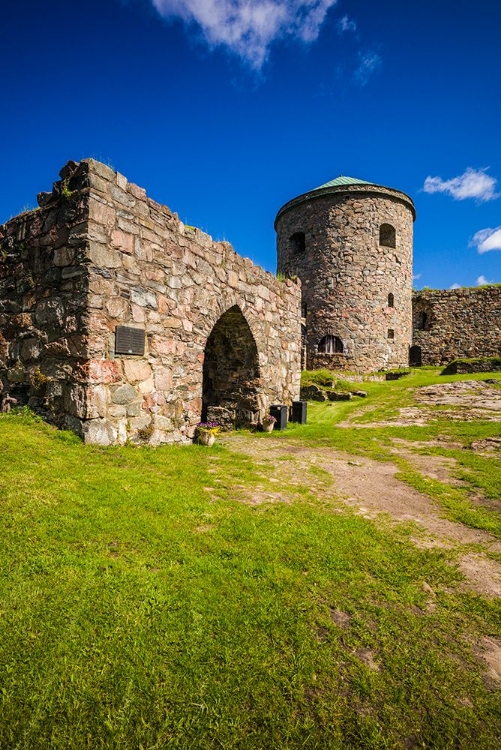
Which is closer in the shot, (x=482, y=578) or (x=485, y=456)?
(x=482, y=578)

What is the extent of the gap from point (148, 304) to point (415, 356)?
24.2 meters

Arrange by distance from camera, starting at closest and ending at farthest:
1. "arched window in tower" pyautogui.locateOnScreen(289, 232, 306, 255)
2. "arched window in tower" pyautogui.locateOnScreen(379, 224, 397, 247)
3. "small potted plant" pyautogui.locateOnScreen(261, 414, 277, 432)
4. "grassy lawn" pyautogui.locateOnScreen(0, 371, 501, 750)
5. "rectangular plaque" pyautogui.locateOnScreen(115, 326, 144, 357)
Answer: "grassy lawn" pyautogui.locateOnScreen(0, 371, 501, 750) → "rectangular plaque" pyautogui.locateOnScreen(115, 326, 144, 357) → "small potted plant" pyautogui.locateOnScreen(261, 414, 277, 432) → "arched window in tower" pyautogui.locateOnScreen(379, 224, 397, 247) → "arched window in tower" pyautogui.locateOnScreen(289, 232, 306, 255)

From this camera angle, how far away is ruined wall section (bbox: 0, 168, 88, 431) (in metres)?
5.12

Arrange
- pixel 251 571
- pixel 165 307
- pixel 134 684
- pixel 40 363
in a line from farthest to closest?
pixel 165 307
pixel 40 363
pixel 251 571
pixel 134 684

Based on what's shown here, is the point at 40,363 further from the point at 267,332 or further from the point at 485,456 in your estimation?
the point at 485,456

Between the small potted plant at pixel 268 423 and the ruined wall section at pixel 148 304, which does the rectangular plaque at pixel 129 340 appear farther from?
the small potted plant at pixel 268 423

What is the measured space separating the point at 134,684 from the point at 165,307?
5.35 metres

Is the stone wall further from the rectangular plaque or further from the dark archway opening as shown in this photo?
the dark archway opening

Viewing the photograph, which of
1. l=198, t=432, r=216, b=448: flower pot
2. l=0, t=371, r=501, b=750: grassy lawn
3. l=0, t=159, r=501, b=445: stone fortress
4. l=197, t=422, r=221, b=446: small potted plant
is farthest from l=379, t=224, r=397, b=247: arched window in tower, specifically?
l=0, t=371, r=501, b=750: grassy lawn

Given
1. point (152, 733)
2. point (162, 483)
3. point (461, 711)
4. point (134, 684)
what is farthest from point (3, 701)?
point (162, 483)

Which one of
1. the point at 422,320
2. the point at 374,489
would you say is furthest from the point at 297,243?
the point at 374,489

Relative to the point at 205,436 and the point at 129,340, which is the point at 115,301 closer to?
the point at 129,340

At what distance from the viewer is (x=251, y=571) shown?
8.96 ft

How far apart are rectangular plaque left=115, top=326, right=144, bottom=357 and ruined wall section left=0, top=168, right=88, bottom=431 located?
0.51m
